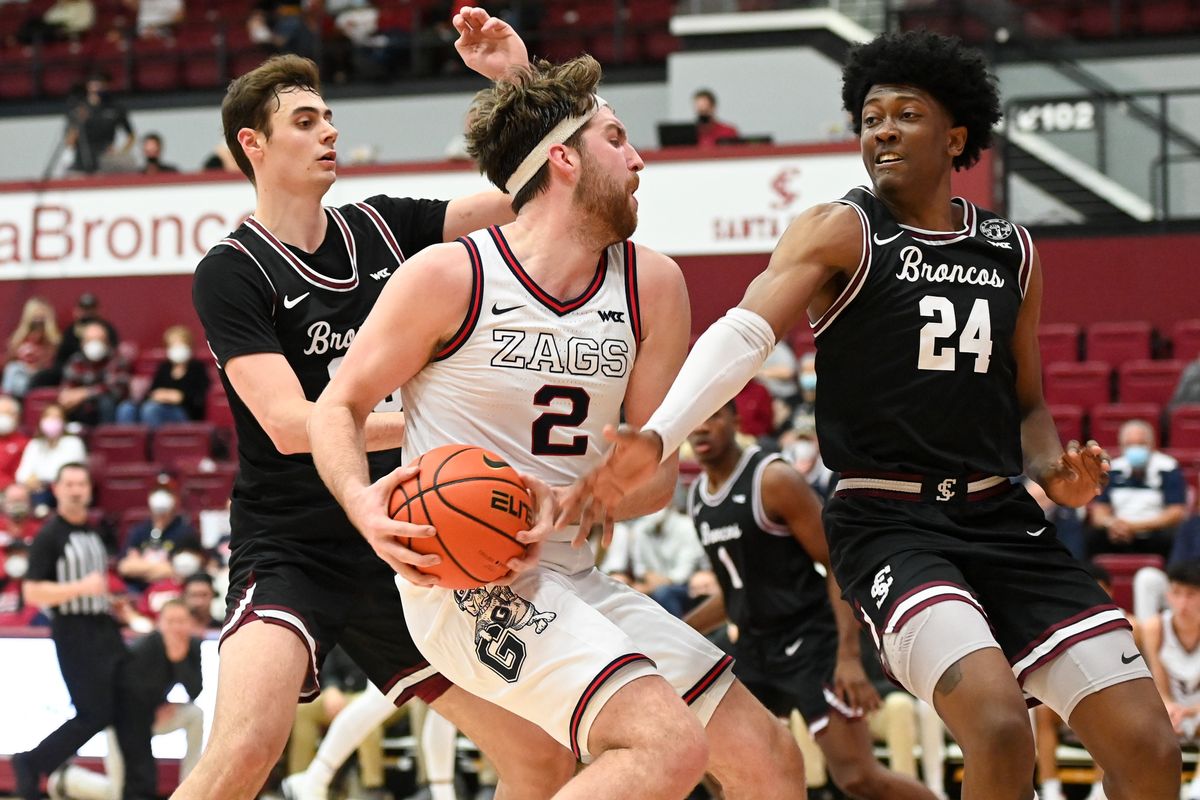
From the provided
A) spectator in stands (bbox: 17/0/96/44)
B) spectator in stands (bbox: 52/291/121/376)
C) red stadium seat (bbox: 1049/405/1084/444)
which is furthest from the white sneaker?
spectator in stands (bbox: 17/0/96/44)

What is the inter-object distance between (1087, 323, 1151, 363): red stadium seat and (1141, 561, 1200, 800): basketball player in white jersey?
622 centimetres

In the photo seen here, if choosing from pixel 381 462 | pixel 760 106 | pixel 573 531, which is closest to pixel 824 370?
pixel 573 531

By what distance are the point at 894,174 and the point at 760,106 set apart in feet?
44.7

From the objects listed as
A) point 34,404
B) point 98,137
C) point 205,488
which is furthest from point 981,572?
point 98,137

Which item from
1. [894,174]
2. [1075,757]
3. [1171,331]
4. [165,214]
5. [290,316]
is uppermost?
[894,174]

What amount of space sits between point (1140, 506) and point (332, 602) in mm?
7875

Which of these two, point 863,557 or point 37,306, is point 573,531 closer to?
point 863,557

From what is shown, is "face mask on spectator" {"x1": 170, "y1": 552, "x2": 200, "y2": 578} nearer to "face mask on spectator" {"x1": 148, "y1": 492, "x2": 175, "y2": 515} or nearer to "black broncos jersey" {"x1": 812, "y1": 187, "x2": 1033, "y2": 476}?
"face mask on spectator" {"x1": 148, "y1": 492, "x2": 175, "y2": 515}

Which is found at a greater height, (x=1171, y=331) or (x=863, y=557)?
(x=863, y=557)

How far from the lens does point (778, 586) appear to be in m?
6.92

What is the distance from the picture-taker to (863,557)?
4473mm

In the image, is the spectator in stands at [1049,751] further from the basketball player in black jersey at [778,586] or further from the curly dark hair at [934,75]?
the curly dark hair at [934,75]

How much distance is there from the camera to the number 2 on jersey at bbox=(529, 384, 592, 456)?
4.20 metres

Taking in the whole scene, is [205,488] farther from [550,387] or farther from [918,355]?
[918,355]
